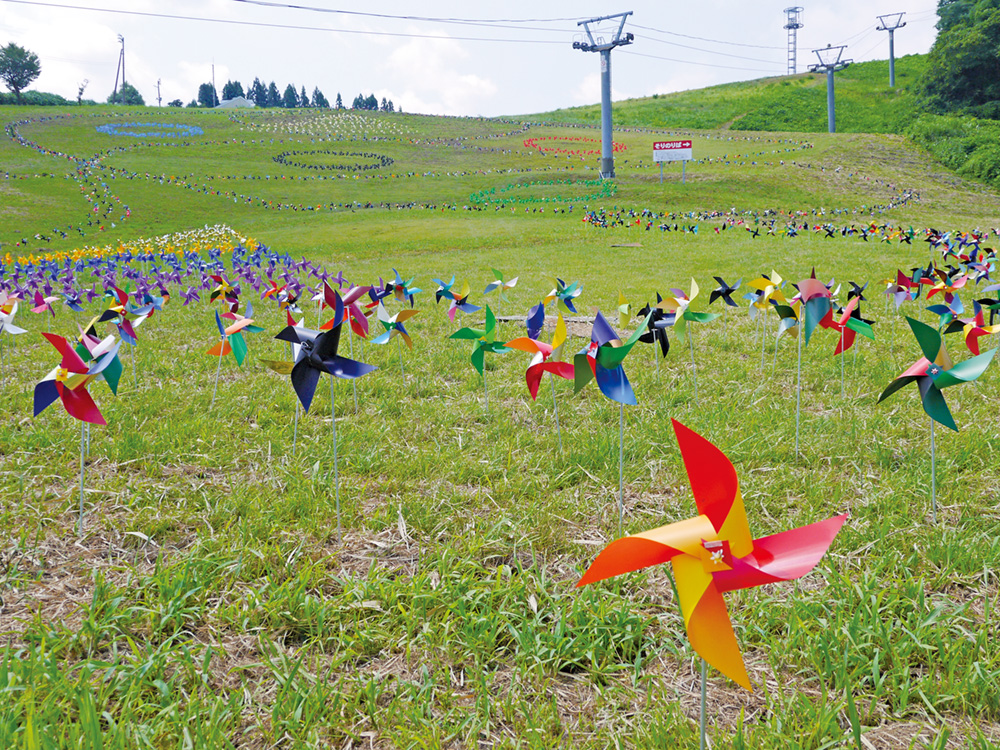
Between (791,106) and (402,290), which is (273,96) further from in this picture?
(402,290)

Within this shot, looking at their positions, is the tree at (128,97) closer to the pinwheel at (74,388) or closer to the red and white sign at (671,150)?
the red and white sign at (671,150)

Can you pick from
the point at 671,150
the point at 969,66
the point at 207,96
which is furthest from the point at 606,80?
the point at 207,96

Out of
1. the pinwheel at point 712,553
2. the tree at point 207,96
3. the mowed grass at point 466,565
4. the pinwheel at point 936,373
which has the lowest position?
the mowed grass at point 466,565

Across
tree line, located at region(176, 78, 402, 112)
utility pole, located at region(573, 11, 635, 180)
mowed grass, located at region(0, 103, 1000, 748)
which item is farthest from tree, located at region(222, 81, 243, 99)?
mowed grass, located at region(0, 103, 1000, 748)

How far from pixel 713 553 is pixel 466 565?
1352mm

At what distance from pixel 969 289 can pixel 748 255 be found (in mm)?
4944

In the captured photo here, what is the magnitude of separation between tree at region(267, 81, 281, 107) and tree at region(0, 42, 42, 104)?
35.4 meters

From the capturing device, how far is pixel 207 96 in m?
91.9

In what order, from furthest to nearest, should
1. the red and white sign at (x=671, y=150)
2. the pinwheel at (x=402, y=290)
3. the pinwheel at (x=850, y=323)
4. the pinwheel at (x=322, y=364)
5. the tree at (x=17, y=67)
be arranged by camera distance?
1. the tree at (x=17, y=67)
2. the red and white sign at (x=671, y=150)
3. the pinwheel at (x=402, y=290)
4. the pinwheel at (x=850, y=323)
5. the pinwheel at (x=322, y=364)

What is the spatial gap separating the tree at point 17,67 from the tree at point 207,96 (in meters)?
28.9

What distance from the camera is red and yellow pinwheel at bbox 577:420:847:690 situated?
4.30 ft

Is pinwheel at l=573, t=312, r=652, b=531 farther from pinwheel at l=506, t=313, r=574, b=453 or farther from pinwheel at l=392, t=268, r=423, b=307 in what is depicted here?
pinwheel at l=392, t=268, r=423, b=307

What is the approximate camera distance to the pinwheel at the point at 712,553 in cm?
131

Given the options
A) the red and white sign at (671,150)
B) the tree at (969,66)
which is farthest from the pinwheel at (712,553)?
the tree at (969,66)
